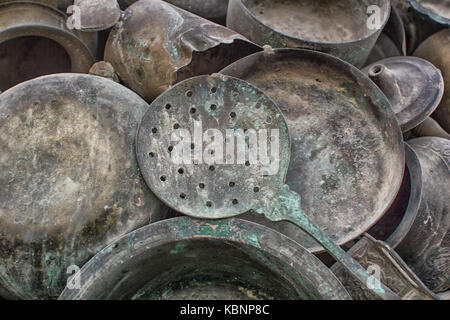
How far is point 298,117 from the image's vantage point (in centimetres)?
136

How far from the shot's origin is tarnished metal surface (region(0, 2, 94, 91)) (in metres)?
1.32

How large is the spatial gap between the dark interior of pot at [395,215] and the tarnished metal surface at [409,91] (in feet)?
0.54

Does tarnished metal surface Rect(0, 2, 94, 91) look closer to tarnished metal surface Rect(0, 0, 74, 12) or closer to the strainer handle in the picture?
tarnished metal surface Rect(0, 0, 74, 12)

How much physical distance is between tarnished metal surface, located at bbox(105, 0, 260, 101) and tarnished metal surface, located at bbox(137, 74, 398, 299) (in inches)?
6.4

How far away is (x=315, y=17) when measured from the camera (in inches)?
67.4

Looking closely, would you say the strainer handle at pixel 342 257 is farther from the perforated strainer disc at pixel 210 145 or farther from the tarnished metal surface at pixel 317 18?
the tarnished metal surface at pixel 317 18

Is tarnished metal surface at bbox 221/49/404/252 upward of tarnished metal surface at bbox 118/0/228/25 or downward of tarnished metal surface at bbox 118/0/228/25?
downward

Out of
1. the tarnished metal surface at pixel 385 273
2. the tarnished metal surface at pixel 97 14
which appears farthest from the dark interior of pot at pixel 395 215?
the tarnished metal surface at pixel 97 14

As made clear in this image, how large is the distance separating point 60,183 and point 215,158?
360mm

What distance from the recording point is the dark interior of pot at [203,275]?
106cm

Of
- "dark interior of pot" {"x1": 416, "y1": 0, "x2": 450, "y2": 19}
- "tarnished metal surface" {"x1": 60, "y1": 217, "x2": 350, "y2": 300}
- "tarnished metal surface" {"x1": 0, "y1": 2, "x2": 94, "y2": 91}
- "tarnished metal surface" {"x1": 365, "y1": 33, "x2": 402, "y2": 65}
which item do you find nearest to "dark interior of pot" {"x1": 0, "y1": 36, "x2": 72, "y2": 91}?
"tarnished metal surface" {"x1": 0, "y1": 2, "x2": 94, "y2": 91}
